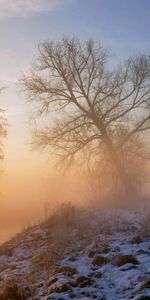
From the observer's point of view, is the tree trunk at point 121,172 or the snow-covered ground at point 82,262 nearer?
the snow-covered ground at point 82,262

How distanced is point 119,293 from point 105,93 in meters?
20.0

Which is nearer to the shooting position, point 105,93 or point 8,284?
point 8,284

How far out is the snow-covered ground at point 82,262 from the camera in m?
9.54

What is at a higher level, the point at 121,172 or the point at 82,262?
the point at 121,172

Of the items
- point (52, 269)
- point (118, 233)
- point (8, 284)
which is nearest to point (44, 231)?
point (118, 233)

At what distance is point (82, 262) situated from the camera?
12.1 m

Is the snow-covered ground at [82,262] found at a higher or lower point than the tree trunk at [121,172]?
lower

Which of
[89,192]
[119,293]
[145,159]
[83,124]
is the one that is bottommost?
[119,293]

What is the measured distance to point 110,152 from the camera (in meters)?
28.6

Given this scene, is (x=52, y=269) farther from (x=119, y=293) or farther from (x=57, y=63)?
(x=57, y=63)

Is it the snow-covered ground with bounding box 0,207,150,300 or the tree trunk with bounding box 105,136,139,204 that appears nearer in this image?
the snow-covered ground with bounding box 0,207,150,300

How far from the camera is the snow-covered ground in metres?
9.54

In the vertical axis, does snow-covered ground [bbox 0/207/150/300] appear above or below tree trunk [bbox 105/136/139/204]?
below

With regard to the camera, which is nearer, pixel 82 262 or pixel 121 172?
pixel 82 262
